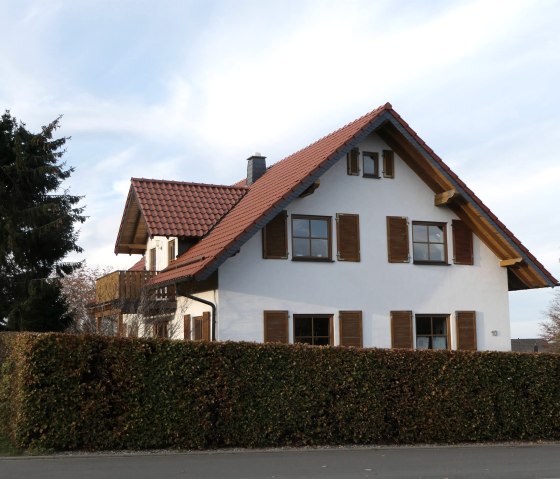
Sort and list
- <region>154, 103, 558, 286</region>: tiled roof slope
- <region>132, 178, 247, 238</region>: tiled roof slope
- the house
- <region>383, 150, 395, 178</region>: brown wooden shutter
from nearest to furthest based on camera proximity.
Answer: <region>154, 103, 558, 286</region>: tiled roof slope → the house → <region>383, 150, 395, 178</region>: brown wooden shutter → <region>132, 178, 247, 238</region>: tiled roof slope

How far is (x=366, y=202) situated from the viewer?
22.4 m

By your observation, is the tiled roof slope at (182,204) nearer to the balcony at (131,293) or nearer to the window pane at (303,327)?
the balcony at (131,293)

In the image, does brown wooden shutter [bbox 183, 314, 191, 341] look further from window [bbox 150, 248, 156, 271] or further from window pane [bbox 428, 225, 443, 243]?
window pane [bbox 428, 225, 443, 243]

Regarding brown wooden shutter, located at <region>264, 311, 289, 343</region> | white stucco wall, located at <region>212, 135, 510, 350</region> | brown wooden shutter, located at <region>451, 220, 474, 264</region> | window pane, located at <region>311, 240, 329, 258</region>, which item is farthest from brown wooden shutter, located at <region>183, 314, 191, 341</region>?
brown wooden shutter, located at <region>451, 220, 474, 264</region>

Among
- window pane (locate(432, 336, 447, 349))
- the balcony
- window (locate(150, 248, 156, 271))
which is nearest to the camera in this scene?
the balcony

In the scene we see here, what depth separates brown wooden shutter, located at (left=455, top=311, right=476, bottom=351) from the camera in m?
22.6

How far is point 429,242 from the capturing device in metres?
23.0

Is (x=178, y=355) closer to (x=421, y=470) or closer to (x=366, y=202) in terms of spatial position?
(x=421, y=470)

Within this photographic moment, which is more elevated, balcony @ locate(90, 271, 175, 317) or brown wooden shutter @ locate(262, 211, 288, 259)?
brown wooden shutter @ locate(262, 211, 288, 259)

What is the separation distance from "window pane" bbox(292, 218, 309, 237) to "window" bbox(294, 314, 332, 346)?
218 cm

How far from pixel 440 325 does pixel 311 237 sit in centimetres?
456

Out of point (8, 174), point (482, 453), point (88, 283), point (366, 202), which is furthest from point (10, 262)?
point (88, 283)

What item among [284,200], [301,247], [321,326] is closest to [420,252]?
[301,247]

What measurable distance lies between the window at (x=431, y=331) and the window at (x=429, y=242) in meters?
1.60
